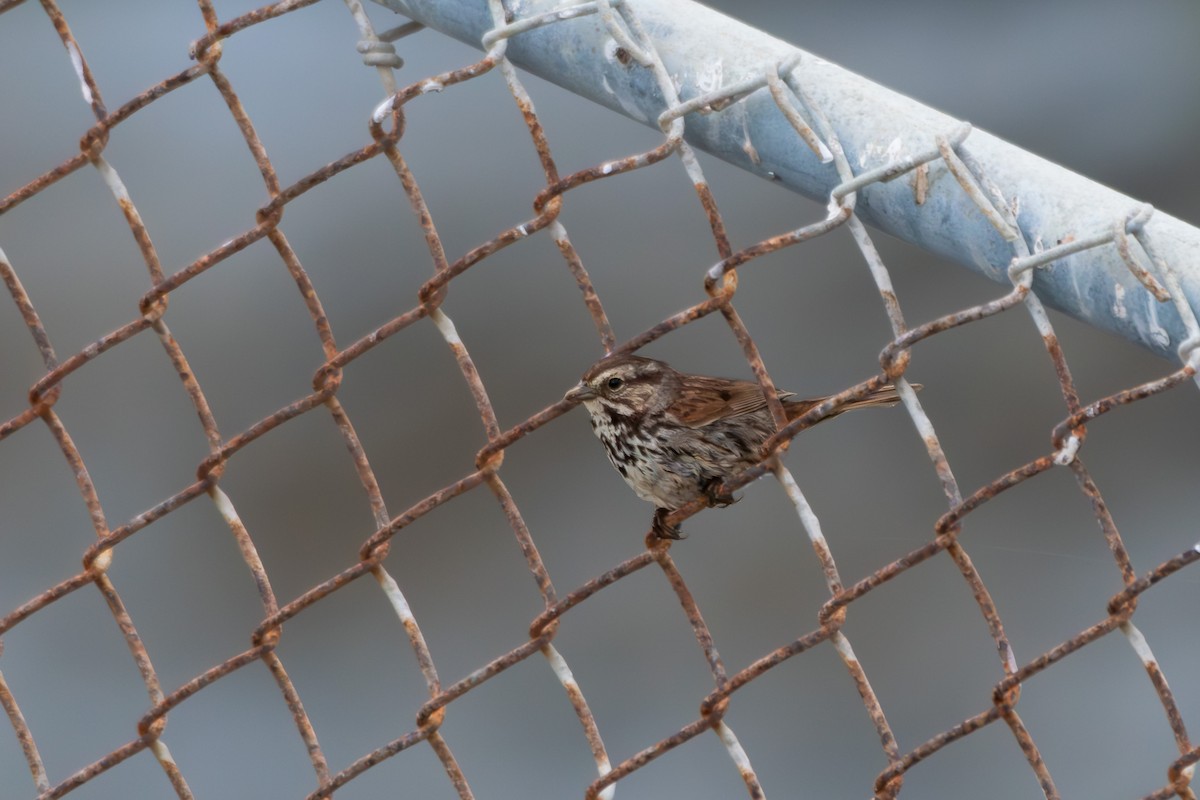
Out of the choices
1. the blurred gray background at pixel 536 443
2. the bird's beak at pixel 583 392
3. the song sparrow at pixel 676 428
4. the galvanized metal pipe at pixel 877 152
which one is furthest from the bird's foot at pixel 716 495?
the blurred gray background at pixel 536 443

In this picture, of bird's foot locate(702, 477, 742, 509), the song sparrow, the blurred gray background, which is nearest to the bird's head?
the song sparrow

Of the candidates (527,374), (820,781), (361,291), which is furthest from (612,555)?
Result: (361,291)

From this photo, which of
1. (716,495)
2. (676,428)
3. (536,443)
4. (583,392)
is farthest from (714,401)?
(536,443)

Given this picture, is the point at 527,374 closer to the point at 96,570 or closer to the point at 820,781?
the point at 820,781

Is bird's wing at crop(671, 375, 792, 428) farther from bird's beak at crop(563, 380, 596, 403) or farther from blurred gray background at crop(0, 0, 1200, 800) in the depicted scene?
blurred gray background at crop(0, 0, 1200, 800)

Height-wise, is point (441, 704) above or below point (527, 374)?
below

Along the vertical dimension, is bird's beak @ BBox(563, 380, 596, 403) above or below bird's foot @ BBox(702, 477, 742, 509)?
above

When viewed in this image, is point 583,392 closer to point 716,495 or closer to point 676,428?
point 676,428

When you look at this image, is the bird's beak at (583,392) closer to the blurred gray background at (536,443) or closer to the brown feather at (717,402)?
the brown feather at (717,402)
